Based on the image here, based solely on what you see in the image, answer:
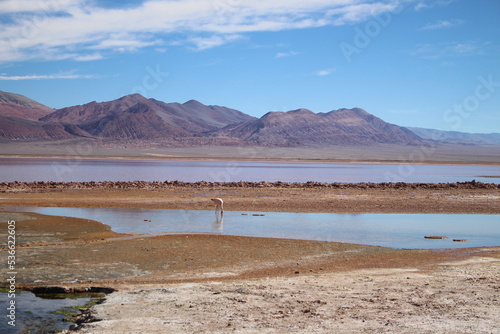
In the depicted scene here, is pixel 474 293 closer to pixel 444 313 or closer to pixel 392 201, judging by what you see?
A: pixel 444 313

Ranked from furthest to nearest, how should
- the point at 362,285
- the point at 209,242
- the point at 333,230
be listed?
the point at 333,230, the point at 209,242, the point at 362,285

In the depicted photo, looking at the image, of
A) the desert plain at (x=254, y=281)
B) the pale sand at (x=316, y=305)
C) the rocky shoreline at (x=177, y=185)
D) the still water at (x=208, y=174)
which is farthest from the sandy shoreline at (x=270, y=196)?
the pale sand at (x=316, y=305)

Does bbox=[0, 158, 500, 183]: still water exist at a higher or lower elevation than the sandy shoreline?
higher

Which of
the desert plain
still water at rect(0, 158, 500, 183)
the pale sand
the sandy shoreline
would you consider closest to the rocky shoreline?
the sandy shoreline

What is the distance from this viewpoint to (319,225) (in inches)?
790

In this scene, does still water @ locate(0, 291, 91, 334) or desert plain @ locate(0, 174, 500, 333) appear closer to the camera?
desert plain @ locate(0, 174, 500, 333)

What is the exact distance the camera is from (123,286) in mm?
10398

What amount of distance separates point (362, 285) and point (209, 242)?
648cm

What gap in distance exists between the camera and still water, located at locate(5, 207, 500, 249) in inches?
671

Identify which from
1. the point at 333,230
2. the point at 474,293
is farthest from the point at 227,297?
the point at 333,230

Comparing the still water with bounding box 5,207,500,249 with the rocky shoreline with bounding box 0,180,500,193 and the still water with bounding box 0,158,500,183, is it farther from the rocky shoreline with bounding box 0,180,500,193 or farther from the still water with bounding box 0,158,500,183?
the still water with bounding box 0,158,500,183

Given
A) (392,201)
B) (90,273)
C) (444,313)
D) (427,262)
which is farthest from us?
(392,201)

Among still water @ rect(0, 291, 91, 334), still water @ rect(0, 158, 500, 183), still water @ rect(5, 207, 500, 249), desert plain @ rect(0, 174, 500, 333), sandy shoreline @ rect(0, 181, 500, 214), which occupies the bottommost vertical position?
still water @ rect(0, 291, 91, 334)

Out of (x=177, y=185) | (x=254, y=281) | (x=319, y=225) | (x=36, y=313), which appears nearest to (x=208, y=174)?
(x=177, y=185)
